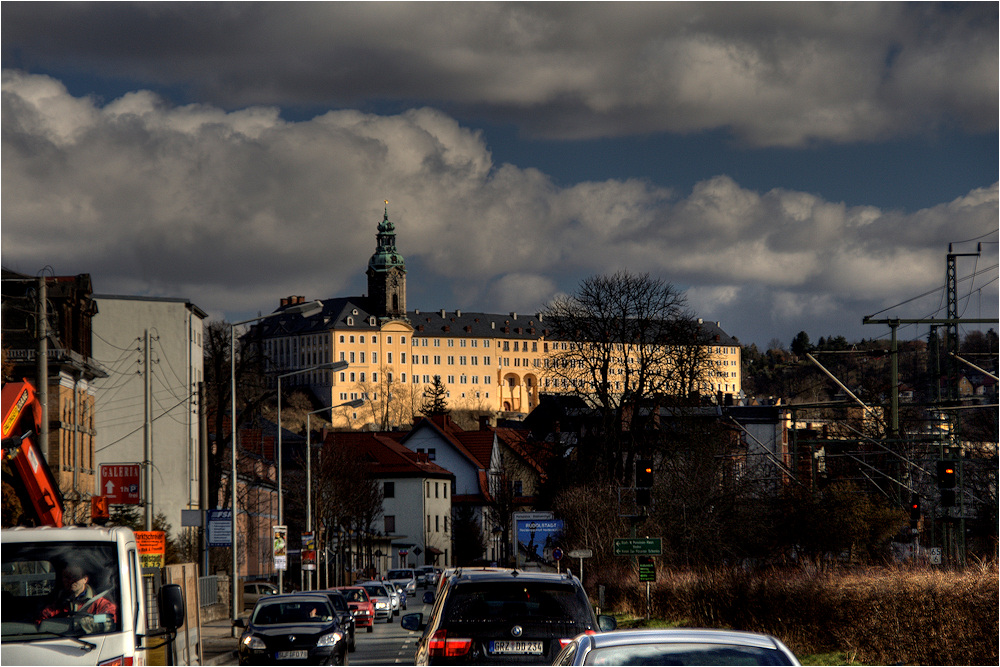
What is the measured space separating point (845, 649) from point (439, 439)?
333 ft

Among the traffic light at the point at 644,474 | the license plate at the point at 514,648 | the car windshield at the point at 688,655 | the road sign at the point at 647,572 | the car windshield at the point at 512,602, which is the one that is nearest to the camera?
the car windshield at the point at 688,655

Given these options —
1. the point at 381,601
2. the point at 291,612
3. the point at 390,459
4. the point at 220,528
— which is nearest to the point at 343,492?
the point at 381,601

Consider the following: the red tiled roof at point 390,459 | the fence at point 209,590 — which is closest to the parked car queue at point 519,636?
the fence at point 209,590

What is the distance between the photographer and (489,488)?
119m

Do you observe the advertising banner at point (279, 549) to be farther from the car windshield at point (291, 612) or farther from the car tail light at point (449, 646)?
the car tail light at point (449, 646)

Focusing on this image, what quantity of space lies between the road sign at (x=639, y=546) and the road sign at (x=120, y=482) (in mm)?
11728

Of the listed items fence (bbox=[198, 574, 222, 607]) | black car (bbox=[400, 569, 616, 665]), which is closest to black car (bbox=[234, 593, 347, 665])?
black car (bbox=[400, 569, 616, 665])

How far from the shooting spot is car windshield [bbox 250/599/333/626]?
24.0 meters

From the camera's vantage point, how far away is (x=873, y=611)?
20562mm

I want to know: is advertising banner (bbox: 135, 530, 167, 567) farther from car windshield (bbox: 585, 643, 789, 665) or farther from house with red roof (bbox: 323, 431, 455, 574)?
house with red roof (bbox: 323, 431, 455, 574)

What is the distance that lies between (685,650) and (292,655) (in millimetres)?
16419

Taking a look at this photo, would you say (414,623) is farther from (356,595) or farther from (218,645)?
(356,595)

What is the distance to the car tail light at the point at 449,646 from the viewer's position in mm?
11680

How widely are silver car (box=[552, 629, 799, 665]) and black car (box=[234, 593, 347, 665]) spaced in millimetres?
16033
